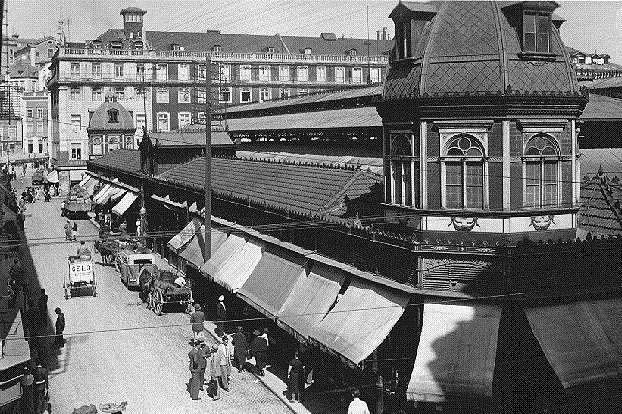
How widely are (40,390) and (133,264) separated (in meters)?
18.4

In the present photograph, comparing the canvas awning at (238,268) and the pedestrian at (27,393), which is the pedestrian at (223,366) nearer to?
the canvas awning at (238,268)

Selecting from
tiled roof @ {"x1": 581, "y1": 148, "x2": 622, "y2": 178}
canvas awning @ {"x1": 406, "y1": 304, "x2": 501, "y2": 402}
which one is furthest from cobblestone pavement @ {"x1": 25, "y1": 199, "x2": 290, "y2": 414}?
tiled roof @ {"x1": 581, "y1": 148, "x2": 622, "y2": 178}

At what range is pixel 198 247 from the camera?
121 feet

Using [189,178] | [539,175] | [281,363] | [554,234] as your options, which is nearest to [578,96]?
[539,175]

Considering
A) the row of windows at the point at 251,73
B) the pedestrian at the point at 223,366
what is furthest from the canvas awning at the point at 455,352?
the row of windows at the point at 251,73

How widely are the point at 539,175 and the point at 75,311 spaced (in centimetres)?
2331

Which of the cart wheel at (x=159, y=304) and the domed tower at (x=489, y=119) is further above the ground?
the domed tower at (x=489, y=119)

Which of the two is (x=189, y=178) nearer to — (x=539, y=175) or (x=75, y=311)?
(x=75, y=311)

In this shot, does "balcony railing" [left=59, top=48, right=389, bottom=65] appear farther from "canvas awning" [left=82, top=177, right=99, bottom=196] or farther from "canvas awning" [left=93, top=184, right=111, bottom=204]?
"canvas awning" [left=93, top=184, right=111, bottom=204]

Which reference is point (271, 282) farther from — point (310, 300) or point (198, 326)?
point (310, 300)

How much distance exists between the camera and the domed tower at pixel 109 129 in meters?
99.8

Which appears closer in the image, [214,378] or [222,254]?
[214,378]

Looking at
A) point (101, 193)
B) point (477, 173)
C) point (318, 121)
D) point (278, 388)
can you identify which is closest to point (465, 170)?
point (477, 173)

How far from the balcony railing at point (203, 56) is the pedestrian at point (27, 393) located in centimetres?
8427
